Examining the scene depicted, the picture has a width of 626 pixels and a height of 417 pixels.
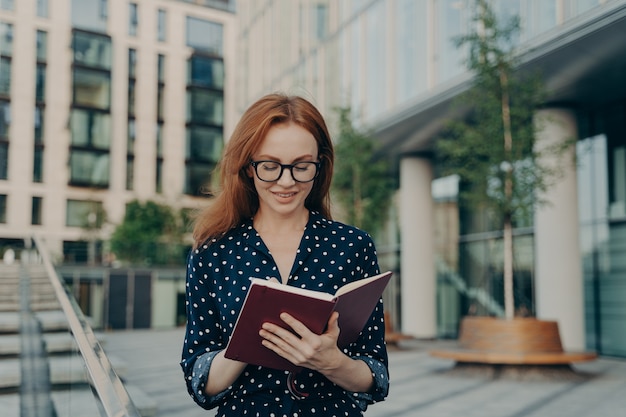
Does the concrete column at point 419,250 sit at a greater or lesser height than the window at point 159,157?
lesser

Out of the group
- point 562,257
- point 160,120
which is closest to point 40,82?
point 160,120

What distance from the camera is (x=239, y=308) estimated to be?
83.4 inches

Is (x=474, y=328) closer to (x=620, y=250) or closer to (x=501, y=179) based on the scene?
(x=501, y=179)

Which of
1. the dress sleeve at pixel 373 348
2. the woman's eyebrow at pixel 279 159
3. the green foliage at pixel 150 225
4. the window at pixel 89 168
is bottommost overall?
the dress sleeve at pixel 373 348

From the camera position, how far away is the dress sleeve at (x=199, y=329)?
2121 mm

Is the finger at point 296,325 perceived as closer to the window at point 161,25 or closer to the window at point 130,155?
the window at point 130,155

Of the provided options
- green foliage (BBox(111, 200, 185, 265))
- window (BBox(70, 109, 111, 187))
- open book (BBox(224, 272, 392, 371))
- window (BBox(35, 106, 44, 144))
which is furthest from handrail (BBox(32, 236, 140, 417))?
window (BBox(35, 106, 44, 144))

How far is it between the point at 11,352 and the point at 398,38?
45.7 feet

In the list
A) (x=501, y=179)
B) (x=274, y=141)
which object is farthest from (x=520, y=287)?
(x=274, y=141)

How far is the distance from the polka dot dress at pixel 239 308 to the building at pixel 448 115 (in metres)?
7.82

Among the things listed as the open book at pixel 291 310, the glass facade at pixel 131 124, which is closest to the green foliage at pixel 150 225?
the glass facade at pixel 131 124

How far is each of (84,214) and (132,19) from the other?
15142 mm

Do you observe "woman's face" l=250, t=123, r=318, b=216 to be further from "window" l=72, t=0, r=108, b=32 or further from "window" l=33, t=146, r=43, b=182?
"window" l=72, t=0, r=108, b=32

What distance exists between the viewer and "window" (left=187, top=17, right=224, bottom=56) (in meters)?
52.9
